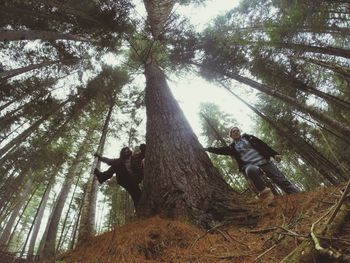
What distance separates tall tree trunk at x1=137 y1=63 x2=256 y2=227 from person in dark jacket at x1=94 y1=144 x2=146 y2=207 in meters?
0.93

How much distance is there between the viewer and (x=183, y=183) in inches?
152

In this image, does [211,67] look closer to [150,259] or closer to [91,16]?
[91,16]

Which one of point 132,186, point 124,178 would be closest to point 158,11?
point 124,178

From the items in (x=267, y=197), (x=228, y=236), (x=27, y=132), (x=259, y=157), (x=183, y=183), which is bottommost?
(x=228, y=236)

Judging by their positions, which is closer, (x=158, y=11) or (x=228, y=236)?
(x=228, y=236)

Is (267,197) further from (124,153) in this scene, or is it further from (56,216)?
(56,216)

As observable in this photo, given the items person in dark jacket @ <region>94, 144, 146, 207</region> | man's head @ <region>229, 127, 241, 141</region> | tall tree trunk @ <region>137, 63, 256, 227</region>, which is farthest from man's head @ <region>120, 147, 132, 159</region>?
man's head @ <region>229, 127, 241, 141</region>

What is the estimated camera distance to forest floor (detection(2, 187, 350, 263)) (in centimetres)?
232

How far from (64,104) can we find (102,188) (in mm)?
4835

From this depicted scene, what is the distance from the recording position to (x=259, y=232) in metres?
2.77

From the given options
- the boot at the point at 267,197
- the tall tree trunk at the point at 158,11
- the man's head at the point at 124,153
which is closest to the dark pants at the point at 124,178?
the man's head at the point at 124,153

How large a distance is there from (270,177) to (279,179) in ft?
0.57

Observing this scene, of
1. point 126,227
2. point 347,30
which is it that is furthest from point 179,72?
point 126,227

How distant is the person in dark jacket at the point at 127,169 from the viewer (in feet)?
20.6
